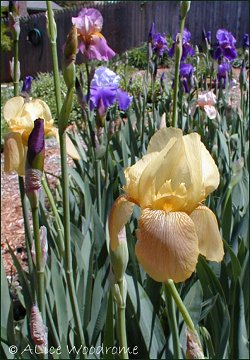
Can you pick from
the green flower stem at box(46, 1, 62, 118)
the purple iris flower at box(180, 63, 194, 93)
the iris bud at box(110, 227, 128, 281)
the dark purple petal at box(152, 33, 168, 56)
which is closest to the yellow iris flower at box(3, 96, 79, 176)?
the green flower stem at box(46, 1, 62, 118)

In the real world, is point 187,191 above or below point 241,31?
below

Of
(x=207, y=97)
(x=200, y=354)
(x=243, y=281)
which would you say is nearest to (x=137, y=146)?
(x=207, y=97)

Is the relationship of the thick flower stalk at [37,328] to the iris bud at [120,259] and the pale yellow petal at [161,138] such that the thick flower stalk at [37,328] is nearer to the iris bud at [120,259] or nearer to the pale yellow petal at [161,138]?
the iris bud at [120,259]

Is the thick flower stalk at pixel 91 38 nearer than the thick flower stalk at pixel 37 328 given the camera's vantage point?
No

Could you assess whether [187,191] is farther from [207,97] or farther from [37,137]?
[207,97]

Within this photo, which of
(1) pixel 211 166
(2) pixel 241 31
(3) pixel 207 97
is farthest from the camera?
(2) pixel 241 31

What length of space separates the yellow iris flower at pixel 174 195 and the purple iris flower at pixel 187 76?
1991 mm

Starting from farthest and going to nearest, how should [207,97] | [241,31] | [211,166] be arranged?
[241,31], [207,97], [211,166]

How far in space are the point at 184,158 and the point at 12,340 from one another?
0.66 meters

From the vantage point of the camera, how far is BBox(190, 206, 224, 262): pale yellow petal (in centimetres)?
61

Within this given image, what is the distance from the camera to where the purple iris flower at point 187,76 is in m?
2.57

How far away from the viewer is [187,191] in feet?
1.99

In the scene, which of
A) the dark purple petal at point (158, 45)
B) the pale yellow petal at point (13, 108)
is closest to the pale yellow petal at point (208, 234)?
the pale yellow petal at point (13, 108)

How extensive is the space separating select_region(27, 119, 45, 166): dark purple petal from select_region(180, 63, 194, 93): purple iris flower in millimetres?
1972
